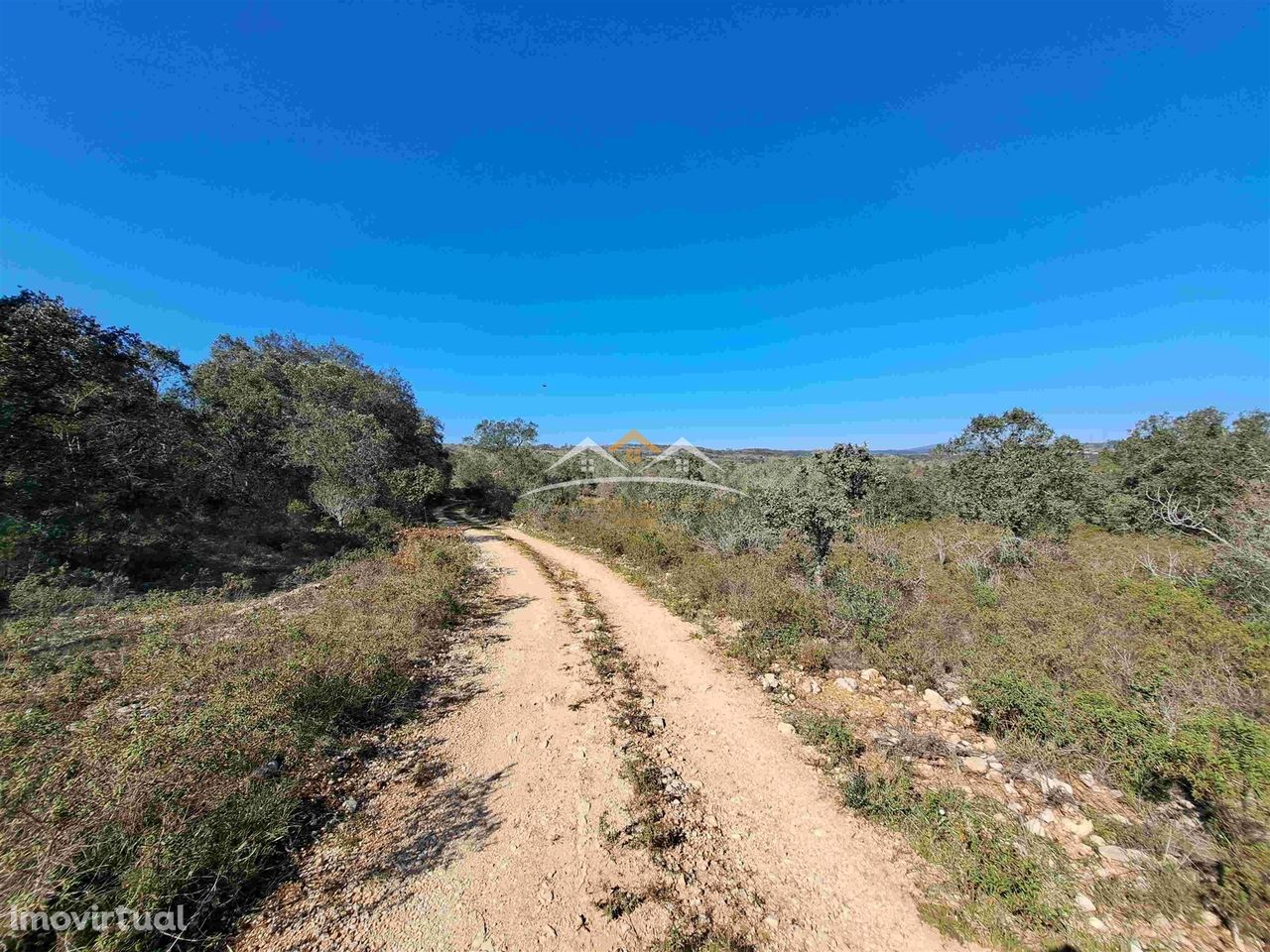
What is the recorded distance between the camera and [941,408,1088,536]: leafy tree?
1318 cm

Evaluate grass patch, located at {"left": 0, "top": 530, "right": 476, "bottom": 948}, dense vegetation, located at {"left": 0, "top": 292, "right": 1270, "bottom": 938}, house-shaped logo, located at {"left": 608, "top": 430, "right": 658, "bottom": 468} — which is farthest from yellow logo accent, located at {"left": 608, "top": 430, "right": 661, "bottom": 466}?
grass patch, located at {"left": 0, "top": 530, "right": 476, "bottom": 948}

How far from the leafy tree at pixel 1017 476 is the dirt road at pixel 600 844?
40.9ft

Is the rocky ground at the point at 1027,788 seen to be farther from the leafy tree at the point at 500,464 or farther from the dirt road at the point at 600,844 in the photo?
the leafy tree at the point at 500,464

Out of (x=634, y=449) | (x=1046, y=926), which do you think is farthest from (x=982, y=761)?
(x=634, y=449)

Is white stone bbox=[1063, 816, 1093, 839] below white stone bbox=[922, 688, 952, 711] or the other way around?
below

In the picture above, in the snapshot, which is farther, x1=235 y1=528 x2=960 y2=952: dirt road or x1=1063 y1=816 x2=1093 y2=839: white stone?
x1=1063 y1=816 x2=1093 y2=839: white stone

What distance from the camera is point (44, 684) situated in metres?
5.13

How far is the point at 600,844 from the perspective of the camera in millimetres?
3828

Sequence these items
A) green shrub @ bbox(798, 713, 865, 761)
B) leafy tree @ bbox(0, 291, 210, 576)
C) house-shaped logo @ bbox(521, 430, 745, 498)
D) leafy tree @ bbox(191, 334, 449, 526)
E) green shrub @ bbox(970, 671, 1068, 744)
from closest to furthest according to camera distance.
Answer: green shrub @ bbox(970, 671, 1068, 744) < green shrub @ bbox(798, 713, 865, 761) < leafy tree @ bbox(0, 291, 210, 576) < leafy tree @ bbox(191, 334, 449, 526) < house-shaped logo @ bbox(521, 430, 745, 498)

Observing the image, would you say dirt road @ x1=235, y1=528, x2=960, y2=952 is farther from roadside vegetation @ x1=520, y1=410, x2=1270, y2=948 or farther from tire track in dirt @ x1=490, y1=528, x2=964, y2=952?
roadside vegetation @ x1=520, y1=410, x2=1270, y2=948

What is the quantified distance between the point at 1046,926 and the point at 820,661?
394 cm

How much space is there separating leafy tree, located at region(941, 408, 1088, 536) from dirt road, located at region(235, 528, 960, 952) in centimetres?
1246

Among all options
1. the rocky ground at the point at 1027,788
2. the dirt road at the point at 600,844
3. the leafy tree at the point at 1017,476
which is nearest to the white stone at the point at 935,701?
the rocky ground at the point at 1027,788

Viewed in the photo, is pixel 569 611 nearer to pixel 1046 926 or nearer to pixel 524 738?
pixel 524 738
